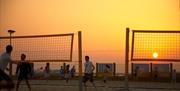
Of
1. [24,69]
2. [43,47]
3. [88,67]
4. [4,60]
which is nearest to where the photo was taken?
[4,60]

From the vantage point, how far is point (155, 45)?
19219 millimetres

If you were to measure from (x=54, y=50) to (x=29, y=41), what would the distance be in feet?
7.09

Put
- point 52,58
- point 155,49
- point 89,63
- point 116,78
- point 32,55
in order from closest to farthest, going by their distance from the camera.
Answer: point 155,49
point 52,58
point 32,55
point 89,63
point 116,78

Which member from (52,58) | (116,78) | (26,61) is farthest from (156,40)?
(116,78)

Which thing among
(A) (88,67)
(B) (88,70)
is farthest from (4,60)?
(B) (88,70)

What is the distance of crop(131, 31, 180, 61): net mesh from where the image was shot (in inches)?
742

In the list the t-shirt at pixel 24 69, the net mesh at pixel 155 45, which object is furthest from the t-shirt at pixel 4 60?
the t-shirt at pixel 24 69

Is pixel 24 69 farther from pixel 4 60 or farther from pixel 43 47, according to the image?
pixel 4 60

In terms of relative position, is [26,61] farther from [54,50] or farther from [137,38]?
[137,38]

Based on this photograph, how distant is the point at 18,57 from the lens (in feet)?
74.9

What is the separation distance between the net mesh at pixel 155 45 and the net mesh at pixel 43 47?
2.54 metres

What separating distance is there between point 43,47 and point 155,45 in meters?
5.32

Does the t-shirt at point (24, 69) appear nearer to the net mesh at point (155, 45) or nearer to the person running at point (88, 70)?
the person running at point (88, 70)

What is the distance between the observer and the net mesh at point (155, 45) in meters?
18.9
